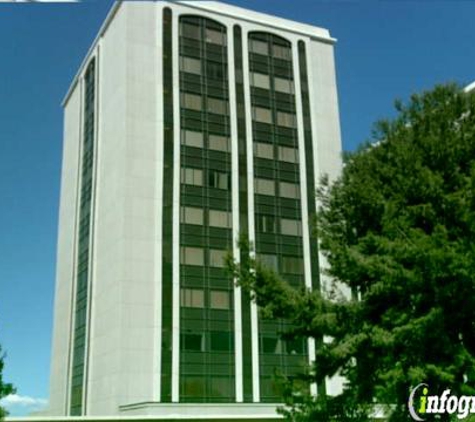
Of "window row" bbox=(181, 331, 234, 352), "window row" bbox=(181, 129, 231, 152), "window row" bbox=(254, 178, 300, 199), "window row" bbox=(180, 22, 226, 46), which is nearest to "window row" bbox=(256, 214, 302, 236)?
"window row" bbox=(254, 178, 300, 199)

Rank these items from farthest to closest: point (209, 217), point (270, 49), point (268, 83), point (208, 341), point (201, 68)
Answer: point (270, 49) < point (268, 83) < point (201, 68) < point (209, 217) < point (208, 341)

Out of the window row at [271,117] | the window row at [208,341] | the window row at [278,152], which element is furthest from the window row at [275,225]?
the window row at [208,341]

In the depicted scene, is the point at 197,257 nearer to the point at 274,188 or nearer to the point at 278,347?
the point at 278,347

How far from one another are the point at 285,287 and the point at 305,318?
1.16 meters

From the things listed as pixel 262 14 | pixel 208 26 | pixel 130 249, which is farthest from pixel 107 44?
pixel 130 249

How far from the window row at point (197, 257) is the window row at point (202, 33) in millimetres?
17758

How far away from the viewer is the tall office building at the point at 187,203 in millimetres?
47875

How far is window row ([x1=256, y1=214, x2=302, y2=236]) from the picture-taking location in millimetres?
53053

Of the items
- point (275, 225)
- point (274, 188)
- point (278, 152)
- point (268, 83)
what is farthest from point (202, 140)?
point (275, 225)

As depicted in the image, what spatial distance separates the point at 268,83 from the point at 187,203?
1337 cm

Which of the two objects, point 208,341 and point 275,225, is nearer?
point 208,341

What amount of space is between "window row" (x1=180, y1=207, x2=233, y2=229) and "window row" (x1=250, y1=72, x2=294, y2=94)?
12.0 m

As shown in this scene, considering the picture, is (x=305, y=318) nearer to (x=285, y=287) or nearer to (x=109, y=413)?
(x=285, y=287)

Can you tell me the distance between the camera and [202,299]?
4919 cm
